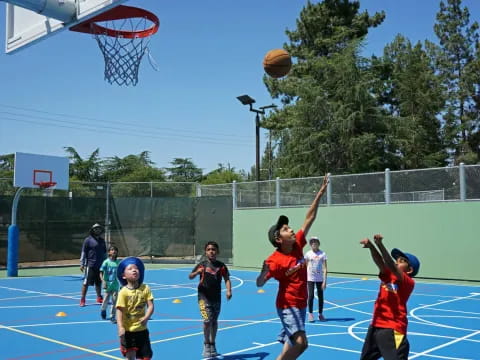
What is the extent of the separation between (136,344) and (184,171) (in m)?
67.3

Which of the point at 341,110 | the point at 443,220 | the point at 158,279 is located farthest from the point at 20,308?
the point at 341,110

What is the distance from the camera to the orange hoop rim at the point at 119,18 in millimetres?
10578

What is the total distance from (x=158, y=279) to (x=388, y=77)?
85.2ft

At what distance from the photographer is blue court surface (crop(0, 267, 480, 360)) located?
8.20m

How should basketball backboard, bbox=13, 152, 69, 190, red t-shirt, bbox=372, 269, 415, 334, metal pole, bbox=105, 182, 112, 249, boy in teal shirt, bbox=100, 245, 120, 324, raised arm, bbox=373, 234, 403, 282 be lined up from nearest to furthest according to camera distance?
raised arm, bbox=373, 234, 403, 282
red t-shirt, bbox=372, 269, 415, 334
boy in teal shirt, bbox=100, 245, 120, 324
basketball backboard, bbox=13, 152, 69, 190
metal pole, bbox=105, 182, 112, 249

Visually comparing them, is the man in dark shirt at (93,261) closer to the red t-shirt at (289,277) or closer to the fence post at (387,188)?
the red t-shirt at (289,277)

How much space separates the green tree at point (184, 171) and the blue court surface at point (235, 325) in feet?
181

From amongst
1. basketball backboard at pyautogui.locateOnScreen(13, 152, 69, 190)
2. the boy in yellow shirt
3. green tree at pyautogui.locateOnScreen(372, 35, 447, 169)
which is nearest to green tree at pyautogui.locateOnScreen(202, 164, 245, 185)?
green tree at pyautogui.locateOnScreen(372, 35, 447, 169)

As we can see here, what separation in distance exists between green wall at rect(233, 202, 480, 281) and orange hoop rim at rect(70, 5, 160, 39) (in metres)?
11.2

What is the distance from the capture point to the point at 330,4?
40406mm

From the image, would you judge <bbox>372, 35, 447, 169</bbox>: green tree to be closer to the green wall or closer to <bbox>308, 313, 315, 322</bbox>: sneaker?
the green wall

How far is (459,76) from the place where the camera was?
41375 millimetres

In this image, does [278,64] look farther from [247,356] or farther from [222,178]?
[222,178]

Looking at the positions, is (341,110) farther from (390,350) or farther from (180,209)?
(390,350)
